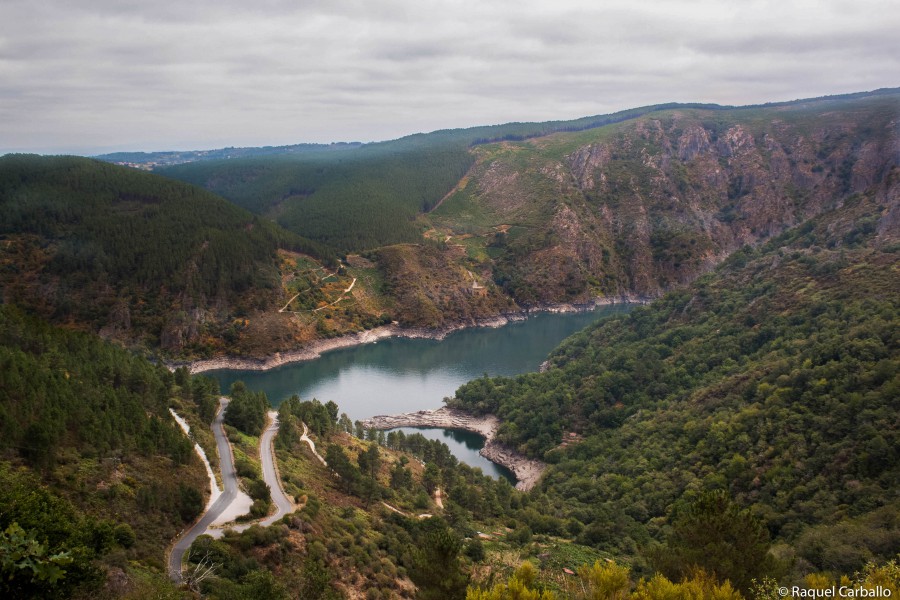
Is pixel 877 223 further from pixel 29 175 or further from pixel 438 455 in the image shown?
pixel 29 175

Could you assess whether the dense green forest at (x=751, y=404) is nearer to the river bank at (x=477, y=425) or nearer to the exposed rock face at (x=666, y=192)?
the river bank at (x=477, y=425)

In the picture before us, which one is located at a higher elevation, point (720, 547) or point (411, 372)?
point (720, 547)

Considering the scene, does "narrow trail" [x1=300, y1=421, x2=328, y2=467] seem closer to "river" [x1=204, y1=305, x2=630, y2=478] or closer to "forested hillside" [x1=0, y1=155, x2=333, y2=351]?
"river" [x1=204, y1=305, x2=630, y2=478]

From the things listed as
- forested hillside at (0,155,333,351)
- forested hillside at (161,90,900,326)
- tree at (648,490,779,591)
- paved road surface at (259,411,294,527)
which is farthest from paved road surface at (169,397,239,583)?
forested hillside at (161,90,900,326)

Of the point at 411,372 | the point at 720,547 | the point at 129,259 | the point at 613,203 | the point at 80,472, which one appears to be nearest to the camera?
the point at 720,547

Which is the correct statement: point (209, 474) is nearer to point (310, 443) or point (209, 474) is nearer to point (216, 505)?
point (216, 505)

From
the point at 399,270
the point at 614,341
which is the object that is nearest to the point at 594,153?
the point at 399,270

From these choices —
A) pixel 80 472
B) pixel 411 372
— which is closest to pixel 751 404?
pixel 80 472
